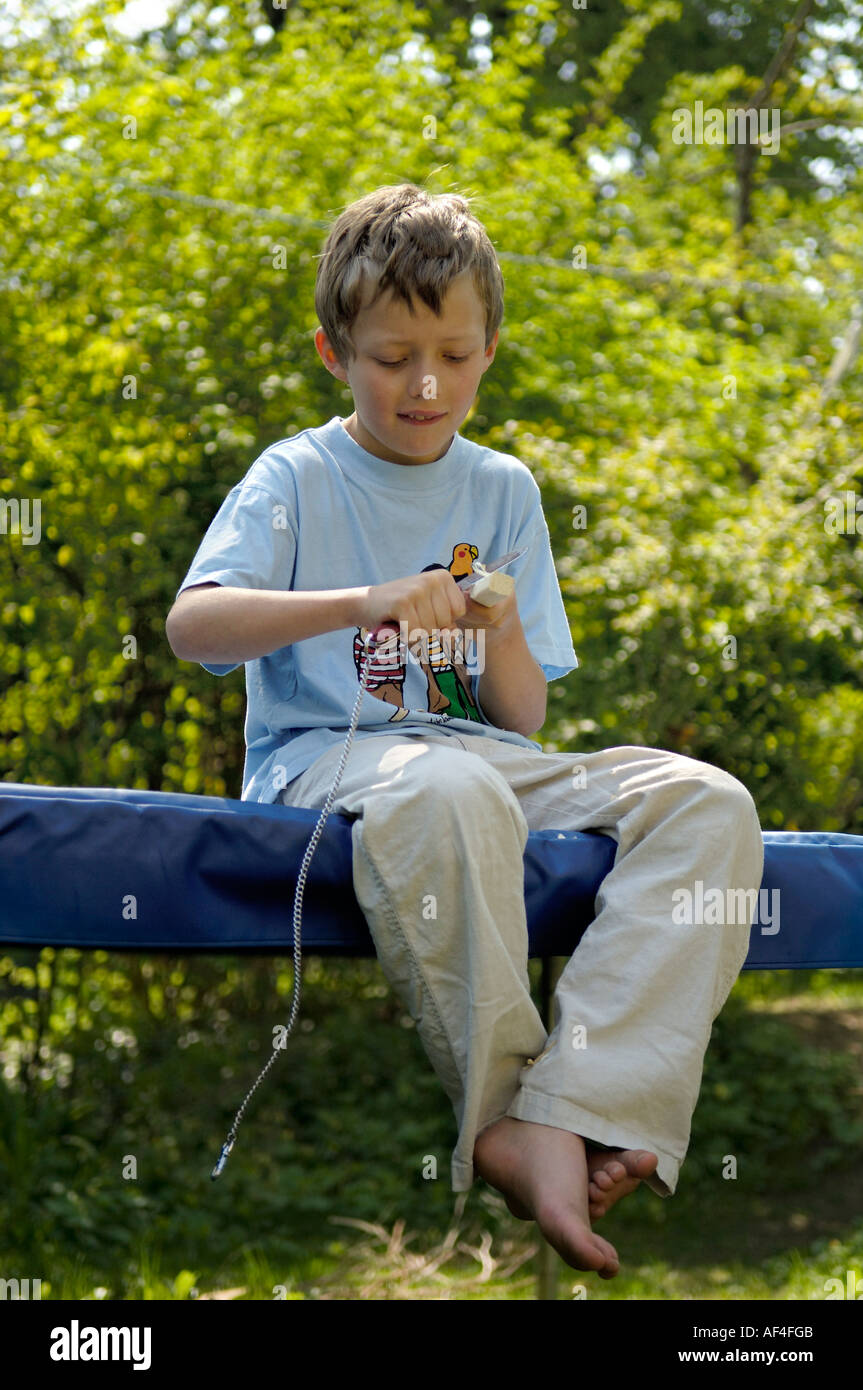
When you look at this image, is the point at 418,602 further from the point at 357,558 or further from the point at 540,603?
the point at 540,603

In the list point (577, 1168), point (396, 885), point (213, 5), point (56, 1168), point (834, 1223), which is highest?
point (213, 5)

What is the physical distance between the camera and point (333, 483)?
1944 millimetres

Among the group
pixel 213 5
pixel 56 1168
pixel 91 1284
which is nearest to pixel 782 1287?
pixel 91 1284

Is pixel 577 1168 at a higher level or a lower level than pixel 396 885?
lower

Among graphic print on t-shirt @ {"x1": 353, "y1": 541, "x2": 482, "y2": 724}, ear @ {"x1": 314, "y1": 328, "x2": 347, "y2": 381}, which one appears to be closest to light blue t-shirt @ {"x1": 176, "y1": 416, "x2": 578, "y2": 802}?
graphic print on t-shirt @ {"x1": 353, "y1": 541, "x2": 482, "y2": 724}

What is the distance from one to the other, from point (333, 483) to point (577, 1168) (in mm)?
1002

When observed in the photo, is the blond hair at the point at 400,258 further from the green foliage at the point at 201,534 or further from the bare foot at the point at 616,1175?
the green foliage at the point at 201,534

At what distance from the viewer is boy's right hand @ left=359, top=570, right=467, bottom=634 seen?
1.52 meters

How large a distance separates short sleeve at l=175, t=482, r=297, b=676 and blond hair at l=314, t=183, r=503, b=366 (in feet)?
0.76

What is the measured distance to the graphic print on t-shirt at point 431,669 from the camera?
1.89 metres

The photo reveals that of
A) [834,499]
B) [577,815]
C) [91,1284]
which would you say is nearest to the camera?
[577,815]

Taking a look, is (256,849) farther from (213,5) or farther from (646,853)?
(213,5)

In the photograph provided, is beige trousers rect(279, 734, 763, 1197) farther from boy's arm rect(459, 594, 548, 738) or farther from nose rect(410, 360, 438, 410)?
nose rect(410, 360, 438, 410)

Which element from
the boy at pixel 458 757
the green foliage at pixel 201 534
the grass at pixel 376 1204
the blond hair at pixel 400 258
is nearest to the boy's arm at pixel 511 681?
the boy at pixel 458 757
